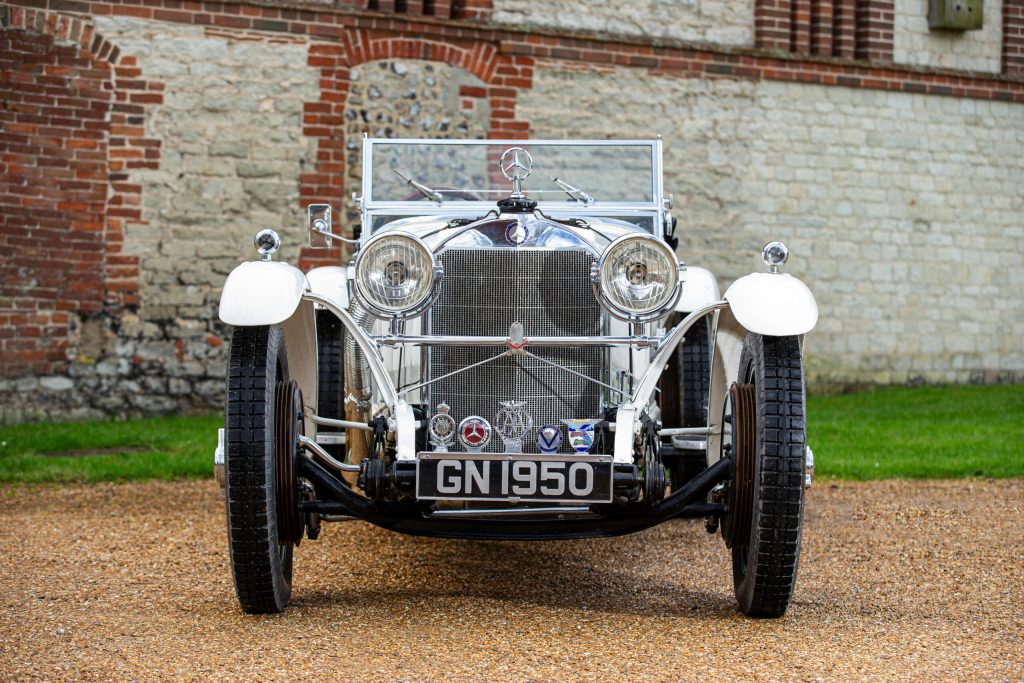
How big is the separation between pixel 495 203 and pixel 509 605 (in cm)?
194

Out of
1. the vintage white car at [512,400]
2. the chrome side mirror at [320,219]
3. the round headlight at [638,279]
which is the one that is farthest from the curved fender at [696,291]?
the chrome side mirror at [320,219]

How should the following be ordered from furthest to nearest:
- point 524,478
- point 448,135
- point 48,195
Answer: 1. point 448,135
2. point 48,195
3. point 524,478

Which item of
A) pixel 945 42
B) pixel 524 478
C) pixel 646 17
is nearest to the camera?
pixel 524 478

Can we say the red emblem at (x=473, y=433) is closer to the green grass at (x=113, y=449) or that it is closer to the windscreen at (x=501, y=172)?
the windscreen at (x=501, y=172)

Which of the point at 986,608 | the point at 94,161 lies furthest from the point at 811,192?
the point at 986,608

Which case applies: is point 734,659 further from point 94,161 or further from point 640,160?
point 94,161

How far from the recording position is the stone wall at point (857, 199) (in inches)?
514

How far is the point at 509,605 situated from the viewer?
4422 mm

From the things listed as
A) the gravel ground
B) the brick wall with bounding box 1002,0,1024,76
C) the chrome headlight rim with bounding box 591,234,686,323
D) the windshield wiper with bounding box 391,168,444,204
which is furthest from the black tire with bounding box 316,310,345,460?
the brick wall with bounding box 1002,0,1024,76

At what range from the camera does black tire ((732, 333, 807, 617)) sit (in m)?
3.99

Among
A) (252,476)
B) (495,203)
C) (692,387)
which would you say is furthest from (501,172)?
(252,476)

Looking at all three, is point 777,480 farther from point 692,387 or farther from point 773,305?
point 692,387

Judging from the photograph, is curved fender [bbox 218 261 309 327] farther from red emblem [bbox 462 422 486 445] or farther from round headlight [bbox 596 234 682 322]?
round headlight [bbox 596 234 682 322]

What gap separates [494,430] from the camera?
4.34m
